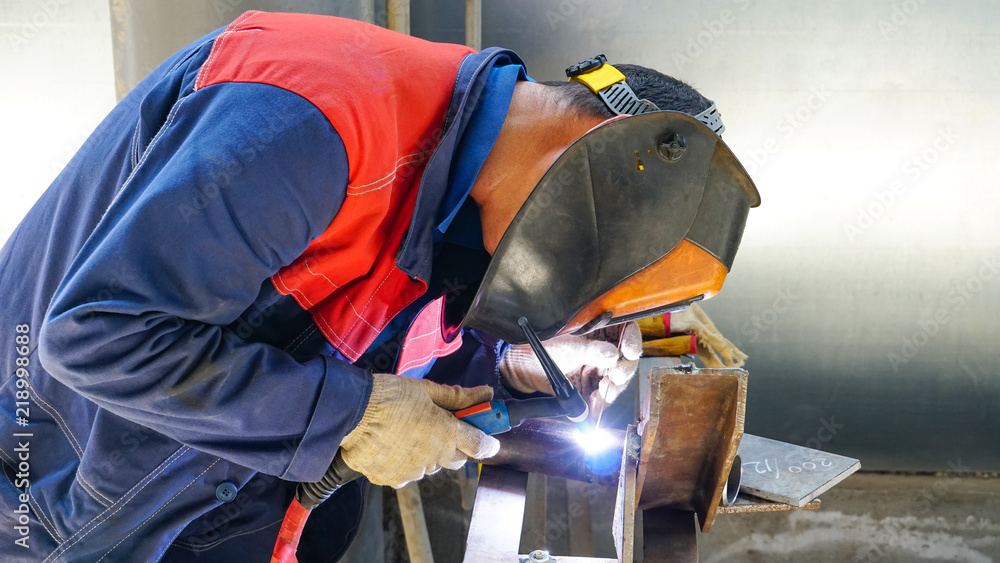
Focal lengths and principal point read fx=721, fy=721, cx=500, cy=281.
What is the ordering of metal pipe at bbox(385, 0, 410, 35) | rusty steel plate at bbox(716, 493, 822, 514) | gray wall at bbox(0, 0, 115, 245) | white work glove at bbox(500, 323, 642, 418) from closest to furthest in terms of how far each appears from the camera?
rusty steel plate at bbox(716, 493, 822, 514), white work glove at bbox(500, 323, 642, 418), metal pipe at bbox(385, 0, 410, 35), gray wall at bbox(0, 0, 115, 245)

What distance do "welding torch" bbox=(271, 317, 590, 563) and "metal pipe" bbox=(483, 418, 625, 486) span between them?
19 cm

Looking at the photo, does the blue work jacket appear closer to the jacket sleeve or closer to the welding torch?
the jacket sleeve

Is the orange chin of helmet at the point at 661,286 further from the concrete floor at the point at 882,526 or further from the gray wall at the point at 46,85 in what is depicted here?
A: the gray wall at the point at 46,85

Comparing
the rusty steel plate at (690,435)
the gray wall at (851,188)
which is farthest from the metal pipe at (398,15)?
the rusty steel plate at (690,435)

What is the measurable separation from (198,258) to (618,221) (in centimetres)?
72

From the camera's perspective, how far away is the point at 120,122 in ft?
4.56

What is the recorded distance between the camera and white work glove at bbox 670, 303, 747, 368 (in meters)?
2.31

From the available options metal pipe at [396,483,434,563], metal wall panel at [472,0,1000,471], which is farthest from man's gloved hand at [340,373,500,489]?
metal wall panel at [472,0,1000,471]

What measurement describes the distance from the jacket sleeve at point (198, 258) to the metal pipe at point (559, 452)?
80 centimetres

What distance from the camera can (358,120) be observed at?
46.4 inches

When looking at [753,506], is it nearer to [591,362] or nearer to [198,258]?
[591,362]

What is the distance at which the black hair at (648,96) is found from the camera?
133cm

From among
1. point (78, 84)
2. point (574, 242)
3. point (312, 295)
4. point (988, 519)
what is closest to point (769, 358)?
point (988, 519)

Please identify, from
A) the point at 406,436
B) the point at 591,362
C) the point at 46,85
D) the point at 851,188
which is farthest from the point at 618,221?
the point at 46,85
